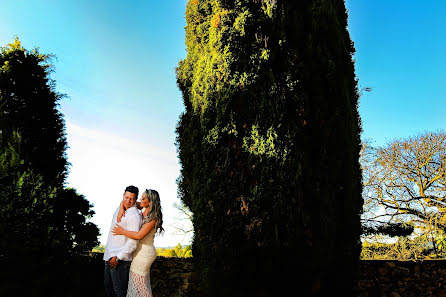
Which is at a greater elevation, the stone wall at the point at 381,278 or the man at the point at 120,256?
the man at the point at 120,256

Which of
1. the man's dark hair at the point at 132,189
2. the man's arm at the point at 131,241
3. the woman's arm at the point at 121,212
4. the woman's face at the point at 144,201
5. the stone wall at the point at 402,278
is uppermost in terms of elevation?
the man's dark hair at the point at 132,189

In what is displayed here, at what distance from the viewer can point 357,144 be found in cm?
651

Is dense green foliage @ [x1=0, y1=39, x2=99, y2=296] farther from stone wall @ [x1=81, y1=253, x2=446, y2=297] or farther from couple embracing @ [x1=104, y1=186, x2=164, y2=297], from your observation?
stone wall @ [x1=81, y1=253, x2=446, y2=297]

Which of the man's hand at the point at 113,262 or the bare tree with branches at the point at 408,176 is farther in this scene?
the bare tree with branches at the point at 408,176

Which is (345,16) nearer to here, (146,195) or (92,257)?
(146,195)

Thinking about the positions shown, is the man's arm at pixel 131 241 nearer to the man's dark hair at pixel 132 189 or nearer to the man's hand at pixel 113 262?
the man's hand at pixel 113 262

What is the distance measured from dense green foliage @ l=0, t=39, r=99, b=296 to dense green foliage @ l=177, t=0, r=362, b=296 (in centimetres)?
211

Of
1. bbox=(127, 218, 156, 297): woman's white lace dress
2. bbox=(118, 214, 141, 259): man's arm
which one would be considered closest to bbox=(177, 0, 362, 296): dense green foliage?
bbox=(127, 218, 156, 297): woman's white lace dress

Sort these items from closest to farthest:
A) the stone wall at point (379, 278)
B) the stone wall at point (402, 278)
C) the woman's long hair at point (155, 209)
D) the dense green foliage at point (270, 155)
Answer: the woman's long hair at point (155, 209)
the dense green foliage at point (270, 155)
the stone wall at point (379, 278)
the stone wall at point (402, 278)

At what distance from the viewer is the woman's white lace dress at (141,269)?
3793 millimetres

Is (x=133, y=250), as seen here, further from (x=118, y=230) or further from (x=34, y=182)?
(x=34, y=182)

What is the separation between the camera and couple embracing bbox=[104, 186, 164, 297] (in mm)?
3738

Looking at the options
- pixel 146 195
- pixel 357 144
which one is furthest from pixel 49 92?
pixel 357 144

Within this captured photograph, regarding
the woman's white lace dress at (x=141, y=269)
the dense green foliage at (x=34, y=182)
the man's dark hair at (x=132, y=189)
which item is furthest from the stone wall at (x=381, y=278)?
the man's dark hair at (x=132, y=189)
